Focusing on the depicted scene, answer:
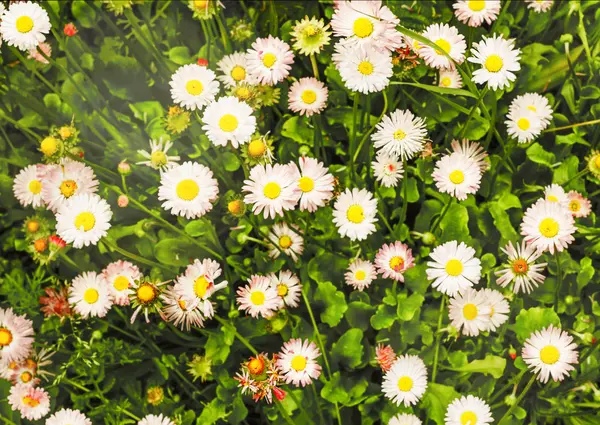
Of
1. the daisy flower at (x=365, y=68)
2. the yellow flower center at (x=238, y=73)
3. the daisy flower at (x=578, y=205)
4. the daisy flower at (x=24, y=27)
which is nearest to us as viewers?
the daisy flower at (x=365, y=68)

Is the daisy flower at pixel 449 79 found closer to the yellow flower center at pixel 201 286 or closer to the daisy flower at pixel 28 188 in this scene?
the yellow flower center at pixel 201 286

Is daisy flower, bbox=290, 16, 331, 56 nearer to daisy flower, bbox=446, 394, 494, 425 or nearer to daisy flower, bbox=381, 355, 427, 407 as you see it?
daisy flower, bbox=381, 355, 427, 407

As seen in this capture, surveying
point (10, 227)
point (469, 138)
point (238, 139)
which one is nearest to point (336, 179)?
point (238, 139)

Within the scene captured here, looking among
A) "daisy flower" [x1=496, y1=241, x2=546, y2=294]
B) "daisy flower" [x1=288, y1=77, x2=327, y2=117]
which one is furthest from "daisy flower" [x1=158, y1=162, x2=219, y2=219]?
"daisy flower" [x1=496, y1=241, x2=546, y2=294]

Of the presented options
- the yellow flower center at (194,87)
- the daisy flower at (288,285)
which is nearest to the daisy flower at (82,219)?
the yellow flower center at (194,87)

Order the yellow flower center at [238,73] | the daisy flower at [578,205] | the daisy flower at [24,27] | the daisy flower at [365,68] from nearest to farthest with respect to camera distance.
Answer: the daisy flower at [365,68], the daisy flower at [24,27], the daisy flower at [578,205], the yellow flower center at [238,73]

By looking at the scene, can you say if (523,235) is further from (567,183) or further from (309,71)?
(309,71)
